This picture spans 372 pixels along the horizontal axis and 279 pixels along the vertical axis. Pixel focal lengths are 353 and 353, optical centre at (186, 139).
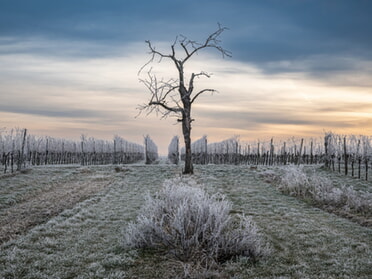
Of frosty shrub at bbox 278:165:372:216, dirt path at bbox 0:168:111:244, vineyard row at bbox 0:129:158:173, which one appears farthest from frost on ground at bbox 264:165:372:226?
vineyard row at bbox 0:129:158:173

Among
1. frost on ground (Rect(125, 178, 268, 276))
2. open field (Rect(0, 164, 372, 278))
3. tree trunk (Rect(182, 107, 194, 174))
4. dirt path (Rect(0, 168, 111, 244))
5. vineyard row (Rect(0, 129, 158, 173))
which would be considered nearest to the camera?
open field (Rect(0, 164, 372, 278))

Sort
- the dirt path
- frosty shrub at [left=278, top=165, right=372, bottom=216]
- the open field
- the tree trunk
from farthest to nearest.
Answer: the tree trunk → frosty shrub at [left=278, top=165, right=372, bottom=216] → the dirt path → the open field

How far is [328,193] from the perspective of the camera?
45.1 ft

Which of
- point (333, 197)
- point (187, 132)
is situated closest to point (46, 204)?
point (333, 197)

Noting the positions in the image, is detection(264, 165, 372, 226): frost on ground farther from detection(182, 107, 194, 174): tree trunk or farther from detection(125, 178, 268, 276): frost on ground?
detection(182, 107, 194, 174): tree trunk

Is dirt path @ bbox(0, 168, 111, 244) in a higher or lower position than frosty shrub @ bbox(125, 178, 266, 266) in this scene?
lower

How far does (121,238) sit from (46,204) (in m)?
6.96

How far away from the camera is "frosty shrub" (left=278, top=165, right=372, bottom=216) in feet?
38.8

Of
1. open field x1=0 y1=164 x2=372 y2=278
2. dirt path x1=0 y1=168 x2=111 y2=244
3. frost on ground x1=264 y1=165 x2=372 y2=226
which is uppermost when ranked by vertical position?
frost on ground x1=264 y1=165 x2=372 y2=226

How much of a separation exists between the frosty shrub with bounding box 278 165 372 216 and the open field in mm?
684

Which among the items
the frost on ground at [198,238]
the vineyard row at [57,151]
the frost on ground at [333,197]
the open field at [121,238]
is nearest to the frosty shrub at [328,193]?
the frost on ground at [333,197]

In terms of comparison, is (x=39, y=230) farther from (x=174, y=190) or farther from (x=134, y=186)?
(x=134, y=186)

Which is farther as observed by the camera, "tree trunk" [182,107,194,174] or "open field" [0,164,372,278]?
"tree trunk" [182,107,194,174]

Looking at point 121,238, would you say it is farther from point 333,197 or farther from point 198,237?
point 333,197
